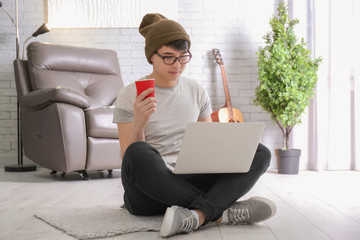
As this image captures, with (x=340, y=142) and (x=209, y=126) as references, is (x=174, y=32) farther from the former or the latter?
(x=340, y=142)

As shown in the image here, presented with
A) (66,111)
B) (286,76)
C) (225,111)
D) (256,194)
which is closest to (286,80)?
(286,76)

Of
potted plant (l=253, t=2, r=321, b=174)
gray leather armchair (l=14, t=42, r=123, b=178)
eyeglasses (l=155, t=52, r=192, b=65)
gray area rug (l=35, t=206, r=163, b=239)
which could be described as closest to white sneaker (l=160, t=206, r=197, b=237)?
gray area rug (l=35, t=206, r=163, b=239)

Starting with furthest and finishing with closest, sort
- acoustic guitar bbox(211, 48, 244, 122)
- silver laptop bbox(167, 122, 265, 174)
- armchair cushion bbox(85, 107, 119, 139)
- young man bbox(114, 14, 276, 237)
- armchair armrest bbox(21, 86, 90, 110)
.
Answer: acoustic guitar bbox(211, 48, 244, 122) < armchair cushion bbox(85, 107, 119, 139) < armchair armrest bbox(21, 86, 90, 110) < young man bbox(114, 14, 276, 237) < silver laptop bbox(167, 122, 265, 174)

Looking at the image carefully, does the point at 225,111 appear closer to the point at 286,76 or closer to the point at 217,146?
the point at 286,76

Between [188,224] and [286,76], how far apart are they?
240 cm

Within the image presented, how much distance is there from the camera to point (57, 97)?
3.01m

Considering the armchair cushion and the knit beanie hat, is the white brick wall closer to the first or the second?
the armchair cushion

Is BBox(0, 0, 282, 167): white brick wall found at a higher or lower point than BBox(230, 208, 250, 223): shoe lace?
higher

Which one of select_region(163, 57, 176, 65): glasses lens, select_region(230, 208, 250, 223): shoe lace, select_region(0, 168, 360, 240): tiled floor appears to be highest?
select_region(163, 57, 176, 65): glasses lens

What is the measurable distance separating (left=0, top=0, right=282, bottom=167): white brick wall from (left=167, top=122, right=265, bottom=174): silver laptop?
9.03ft

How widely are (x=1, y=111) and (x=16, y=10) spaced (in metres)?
0.99

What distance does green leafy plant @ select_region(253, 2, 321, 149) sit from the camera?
357 centimetres

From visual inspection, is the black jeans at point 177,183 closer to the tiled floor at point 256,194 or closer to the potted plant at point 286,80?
the tiled floor at point 256,194

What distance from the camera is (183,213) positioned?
4.65 ft
